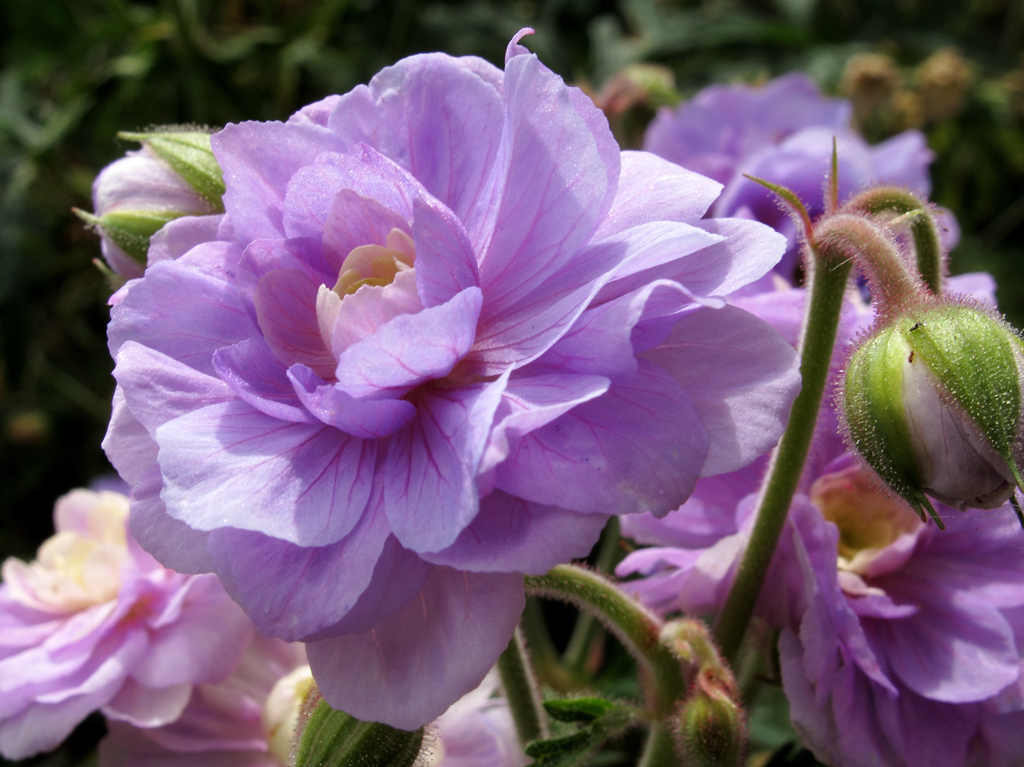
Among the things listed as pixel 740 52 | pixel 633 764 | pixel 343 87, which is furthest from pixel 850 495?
pixel 740 52

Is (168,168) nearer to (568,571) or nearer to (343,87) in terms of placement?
(568,571)

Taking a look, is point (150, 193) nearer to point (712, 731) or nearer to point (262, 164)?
point (262, 164)

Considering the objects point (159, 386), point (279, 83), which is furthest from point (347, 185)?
point (279, 83)

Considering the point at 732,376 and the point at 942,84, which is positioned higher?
the point at 732,376

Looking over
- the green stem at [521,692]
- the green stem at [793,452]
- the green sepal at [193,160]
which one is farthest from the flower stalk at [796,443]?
the green sepal at [193,160]

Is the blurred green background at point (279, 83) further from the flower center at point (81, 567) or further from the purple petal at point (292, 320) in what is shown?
the purple petal at point (292, 320)
